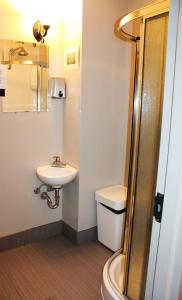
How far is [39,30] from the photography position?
2.39m

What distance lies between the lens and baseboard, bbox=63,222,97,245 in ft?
8.96

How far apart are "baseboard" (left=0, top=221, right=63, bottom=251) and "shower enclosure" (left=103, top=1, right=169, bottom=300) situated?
5.22 ft

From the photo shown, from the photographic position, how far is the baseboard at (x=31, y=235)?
2613 mm

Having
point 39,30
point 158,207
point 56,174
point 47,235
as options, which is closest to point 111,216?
point 56,174

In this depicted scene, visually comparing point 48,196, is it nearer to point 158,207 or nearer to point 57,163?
point 57,163

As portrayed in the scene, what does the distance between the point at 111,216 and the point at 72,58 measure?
158cm

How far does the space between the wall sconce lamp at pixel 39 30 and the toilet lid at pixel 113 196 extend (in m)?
1.61

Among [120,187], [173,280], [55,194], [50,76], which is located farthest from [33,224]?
[173,280]

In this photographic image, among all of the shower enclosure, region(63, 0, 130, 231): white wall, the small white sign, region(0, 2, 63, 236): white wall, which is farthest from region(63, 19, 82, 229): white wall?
the shower enclosure

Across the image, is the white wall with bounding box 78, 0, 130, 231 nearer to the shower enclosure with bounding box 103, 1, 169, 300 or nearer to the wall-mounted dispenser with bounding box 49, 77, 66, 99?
the wall-mounted dispenser with bounding box 49, 77, 66, 99

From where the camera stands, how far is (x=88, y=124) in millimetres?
2566

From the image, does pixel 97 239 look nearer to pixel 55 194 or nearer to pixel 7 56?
pixel 55 194

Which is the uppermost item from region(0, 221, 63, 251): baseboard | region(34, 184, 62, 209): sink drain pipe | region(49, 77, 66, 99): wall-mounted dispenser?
region(49, 77, 66, 99): wall-mounted dispenser

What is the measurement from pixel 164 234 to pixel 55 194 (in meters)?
1.83
